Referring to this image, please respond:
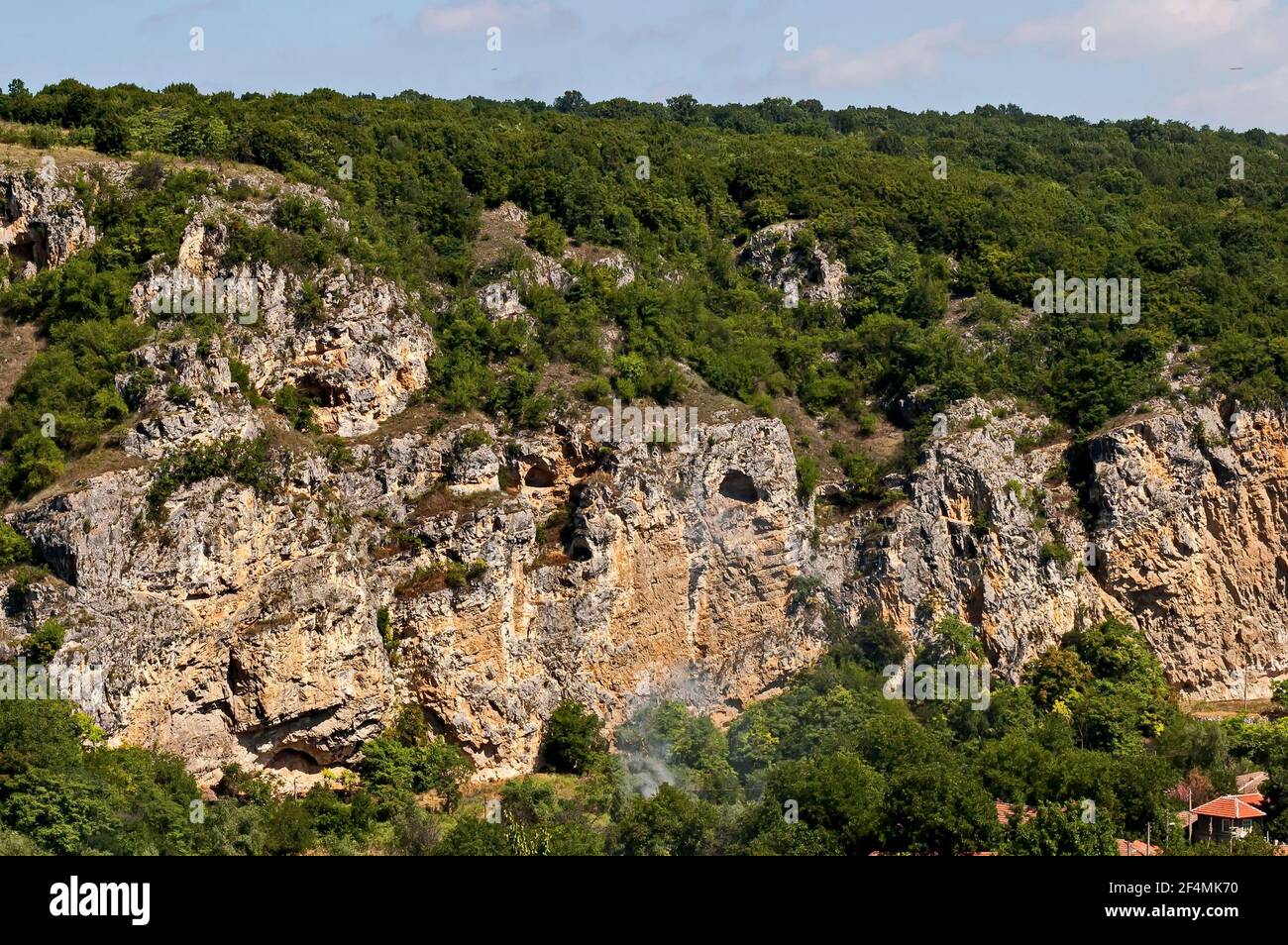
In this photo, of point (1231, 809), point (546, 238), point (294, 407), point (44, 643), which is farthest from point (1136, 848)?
point (546, 238)

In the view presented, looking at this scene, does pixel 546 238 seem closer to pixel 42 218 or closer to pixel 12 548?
pixel 42 218

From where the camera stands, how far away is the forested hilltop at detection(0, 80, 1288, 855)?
46.2 m

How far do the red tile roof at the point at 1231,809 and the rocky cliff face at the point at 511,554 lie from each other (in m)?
9.89

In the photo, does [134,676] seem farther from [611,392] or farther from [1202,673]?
[1202,673]

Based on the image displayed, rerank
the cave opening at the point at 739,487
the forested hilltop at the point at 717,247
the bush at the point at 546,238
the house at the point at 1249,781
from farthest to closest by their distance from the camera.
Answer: the bush at the point at 546,238, the forested hilltop at the point at 717,247, the cave opening at the point at 739,487, the house at the point at 1249,781

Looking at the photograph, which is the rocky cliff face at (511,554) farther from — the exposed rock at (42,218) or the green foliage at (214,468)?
the exposed rock at (42,218)

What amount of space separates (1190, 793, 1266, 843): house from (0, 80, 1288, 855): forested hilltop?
0.47 m

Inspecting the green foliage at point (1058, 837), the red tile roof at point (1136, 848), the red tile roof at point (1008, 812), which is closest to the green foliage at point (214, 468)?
the red tile roof at point (1008, 812)

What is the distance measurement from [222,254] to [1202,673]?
3196 centimetres

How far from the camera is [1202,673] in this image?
2351 inches

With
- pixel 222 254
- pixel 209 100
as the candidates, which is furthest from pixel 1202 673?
pixel 209 100

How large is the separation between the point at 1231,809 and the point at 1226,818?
0.93 ft

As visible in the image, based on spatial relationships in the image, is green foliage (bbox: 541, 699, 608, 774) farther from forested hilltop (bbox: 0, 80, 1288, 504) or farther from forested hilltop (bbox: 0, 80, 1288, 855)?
forested hilltop (bbox: 0, 80, 1288, 504)

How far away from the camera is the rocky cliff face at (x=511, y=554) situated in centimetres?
4775
